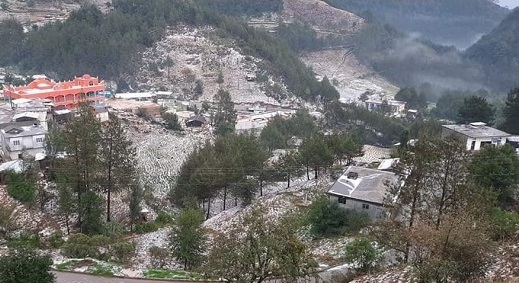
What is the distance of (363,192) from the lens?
636 inches

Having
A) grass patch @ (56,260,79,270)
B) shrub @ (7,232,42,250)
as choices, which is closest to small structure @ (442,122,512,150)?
grass patch @ (56,260,79,270)

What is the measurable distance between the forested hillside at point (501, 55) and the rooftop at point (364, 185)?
7734 cm

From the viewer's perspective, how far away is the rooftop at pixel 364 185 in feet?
52.3

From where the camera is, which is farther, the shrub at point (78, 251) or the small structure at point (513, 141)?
the small structure at point (513, 141)

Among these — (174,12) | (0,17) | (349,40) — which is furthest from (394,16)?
(0,17)

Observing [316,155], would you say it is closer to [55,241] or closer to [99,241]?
[99,241]

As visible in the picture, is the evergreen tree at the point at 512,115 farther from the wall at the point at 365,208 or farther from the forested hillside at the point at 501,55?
the forested hillside at the point at 501,55

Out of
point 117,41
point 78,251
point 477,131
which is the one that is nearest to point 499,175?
point 477,131

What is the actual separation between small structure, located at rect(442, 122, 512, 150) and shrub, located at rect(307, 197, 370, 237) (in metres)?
9.91

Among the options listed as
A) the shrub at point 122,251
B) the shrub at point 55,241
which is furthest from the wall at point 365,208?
the shrub at point 55,241

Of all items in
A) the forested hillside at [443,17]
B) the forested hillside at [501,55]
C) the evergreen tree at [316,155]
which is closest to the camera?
the evergreen tree at [316,155]

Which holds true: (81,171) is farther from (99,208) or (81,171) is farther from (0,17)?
(0,17)

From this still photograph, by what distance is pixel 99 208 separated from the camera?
56.7ft

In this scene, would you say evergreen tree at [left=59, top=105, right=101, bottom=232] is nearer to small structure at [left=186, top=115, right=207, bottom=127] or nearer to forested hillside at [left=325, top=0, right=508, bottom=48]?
small structure at [left=186, top=115, right=207, bottom=127]
